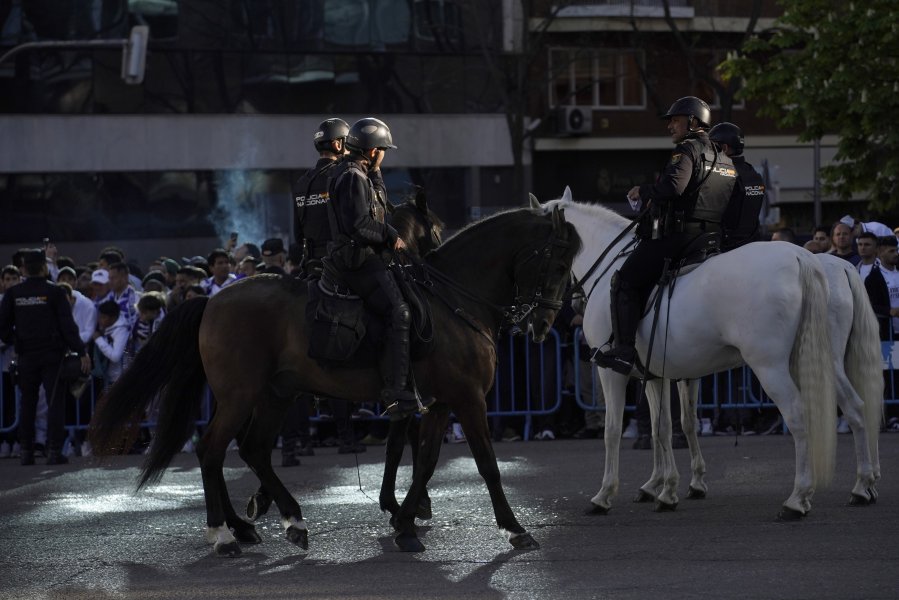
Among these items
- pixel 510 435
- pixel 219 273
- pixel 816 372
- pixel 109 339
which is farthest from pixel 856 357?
pixel 109 339

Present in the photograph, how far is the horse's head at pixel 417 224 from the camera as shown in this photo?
1082cm

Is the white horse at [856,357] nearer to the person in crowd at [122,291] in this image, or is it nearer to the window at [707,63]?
the person in crowd at [122,291]

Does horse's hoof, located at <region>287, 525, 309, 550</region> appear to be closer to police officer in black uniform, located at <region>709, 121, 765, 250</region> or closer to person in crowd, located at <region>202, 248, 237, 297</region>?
police officer in black uniform, located at <region>709, 121, 765, 250</region>

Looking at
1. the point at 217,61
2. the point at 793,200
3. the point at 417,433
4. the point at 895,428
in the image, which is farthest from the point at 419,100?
the point at 417,433

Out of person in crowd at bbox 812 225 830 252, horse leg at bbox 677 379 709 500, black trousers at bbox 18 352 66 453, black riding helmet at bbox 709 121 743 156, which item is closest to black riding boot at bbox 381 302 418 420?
horse leg at bbox 677 379 709 500

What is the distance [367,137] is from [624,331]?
2.56 metres

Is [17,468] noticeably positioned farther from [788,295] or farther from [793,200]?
[793,200]

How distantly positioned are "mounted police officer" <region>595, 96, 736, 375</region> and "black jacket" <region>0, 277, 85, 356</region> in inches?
282

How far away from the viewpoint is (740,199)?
37.0 feet

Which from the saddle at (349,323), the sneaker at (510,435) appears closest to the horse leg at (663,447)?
the saddle at (349,323)

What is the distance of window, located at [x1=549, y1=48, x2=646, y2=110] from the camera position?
132 feet

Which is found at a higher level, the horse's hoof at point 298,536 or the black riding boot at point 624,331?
the black riding boot at point 624,331

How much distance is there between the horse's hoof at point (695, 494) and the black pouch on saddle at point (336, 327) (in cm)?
343

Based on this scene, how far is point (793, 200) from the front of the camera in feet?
135
